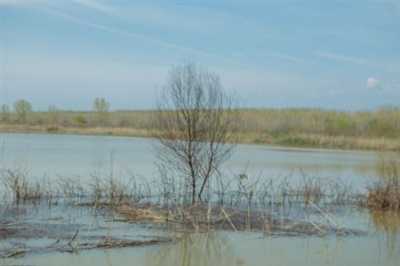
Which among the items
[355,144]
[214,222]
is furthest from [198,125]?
[355,144]

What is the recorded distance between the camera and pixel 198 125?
13.0 meters

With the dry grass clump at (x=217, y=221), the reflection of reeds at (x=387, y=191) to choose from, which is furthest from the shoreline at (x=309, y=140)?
the dry grass clump at (x=217, y=221)

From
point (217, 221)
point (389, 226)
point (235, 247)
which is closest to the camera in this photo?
point (235, 247)

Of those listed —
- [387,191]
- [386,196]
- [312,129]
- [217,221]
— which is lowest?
[217,221]

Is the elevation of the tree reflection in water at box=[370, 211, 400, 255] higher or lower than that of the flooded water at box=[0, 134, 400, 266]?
lower

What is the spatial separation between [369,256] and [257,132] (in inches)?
1308

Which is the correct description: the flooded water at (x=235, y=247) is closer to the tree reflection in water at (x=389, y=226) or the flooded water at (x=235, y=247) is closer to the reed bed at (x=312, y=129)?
the tree reflection in water at (x=389, y=226)

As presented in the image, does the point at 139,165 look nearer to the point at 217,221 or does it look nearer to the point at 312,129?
the point at 217,221

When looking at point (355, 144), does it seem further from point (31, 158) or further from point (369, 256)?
point (369, 256)

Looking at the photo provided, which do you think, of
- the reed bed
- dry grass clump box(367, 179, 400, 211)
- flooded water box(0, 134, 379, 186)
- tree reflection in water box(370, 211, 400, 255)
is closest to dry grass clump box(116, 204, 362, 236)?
tree reflection in water box(370, 211, 400, 255)

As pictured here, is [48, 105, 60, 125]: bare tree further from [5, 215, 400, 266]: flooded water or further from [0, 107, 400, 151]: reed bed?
[5, 215, 400, 266]: flooded water

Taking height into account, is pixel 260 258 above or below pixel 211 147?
below

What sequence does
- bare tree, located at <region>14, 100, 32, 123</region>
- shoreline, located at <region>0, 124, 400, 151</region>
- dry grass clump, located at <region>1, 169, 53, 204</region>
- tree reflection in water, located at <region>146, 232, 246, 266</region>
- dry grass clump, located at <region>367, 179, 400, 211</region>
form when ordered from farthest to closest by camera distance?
1. bare tree, located at <region>14, 100, 32, 123</region>
2. shoreline, located at <region>0, 124, 400, 151</region>
3. dry grass clump, located at <region>367, 179, 400, 211</region>
4. dry grass clump, located at <region>1, 169, 53, 204</region>
5. tree reflection in water, located at <region>146, 232, 246, 266</region>

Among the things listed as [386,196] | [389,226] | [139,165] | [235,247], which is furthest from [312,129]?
[235,247]
